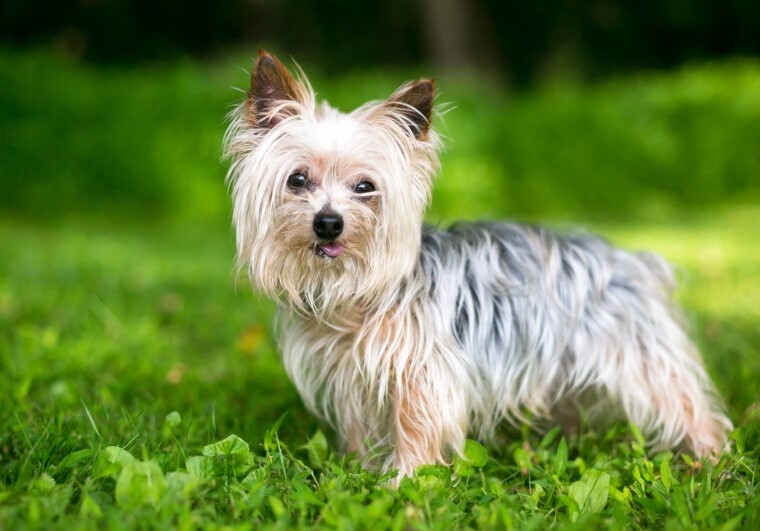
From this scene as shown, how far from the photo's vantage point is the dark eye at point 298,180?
10.3 feet

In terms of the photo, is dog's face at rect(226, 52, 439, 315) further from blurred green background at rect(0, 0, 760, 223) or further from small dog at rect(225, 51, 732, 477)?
blurred green background at rect(0, 0, 760, 223)

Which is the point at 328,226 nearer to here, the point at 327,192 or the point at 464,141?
the point at 327,192

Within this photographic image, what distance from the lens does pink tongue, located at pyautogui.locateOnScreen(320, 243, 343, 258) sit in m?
3.03

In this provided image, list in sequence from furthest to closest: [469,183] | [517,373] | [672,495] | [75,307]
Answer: [469,183], [75,307], [517,373], [672,495]

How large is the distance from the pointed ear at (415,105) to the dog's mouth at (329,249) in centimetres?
58

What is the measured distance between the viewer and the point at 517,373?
3193 millimetres

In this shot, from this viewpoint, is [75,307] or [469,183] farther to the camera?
[469,183]

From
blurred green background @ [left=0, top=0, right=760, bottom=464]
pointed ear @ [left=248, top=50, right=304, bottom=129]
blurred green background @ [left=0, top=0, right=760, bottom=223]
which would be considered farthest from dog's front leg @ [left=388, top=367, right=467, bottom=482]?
blurred green background @ [left=0, top=0, right=760, bottom=223]

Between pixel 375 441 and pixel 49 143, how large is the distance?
8.94 m

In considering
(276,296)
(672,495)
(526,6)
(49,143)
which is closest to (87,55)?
(49,143)

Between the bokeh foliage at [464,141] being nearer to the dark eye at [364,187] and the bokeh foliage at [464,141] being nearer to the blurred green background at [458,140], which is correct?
the blurred green background at [458,140]

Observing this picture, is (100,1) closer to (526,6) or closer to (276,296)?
(526,6)

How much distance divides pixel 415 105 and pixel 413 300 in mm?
794

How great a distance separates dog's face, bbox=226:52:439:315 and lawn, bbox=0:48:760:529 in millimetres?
292
